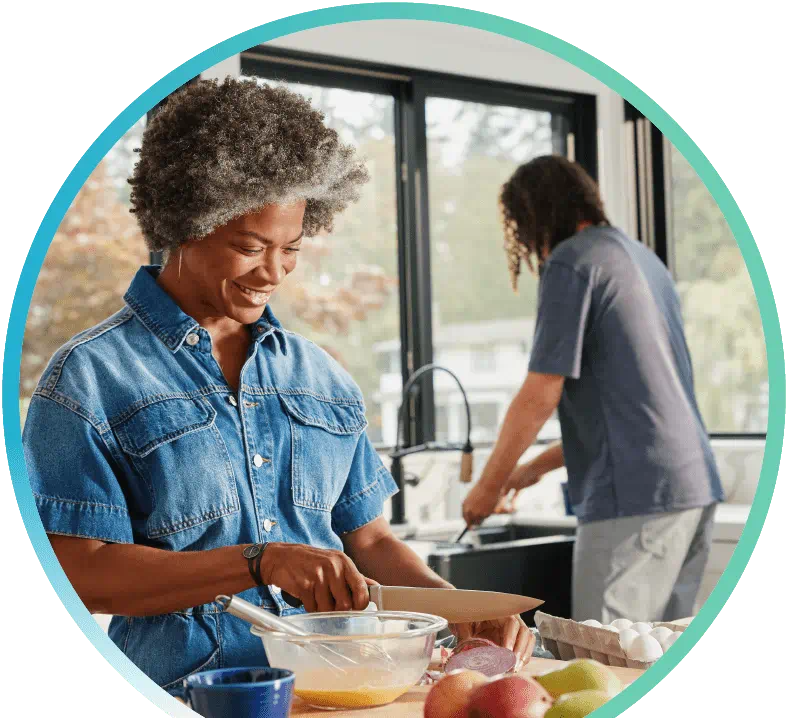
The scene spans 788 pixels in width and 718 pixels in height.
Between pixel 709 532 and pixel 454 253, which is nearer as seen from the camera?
pixel 709 532

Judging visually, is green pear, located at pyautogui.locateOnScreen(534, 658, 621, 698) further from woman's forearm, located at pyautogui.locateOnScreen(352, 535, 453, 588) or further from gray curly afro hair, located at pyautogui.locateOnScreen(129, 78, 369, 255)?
gray curly afro hair, located at pyautogui.locateOnScreen(129, 78, 369, 255)

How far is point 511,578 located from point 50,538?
0.82 m

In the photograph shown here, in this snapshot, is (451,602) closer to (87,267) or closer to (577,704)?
(577,704)

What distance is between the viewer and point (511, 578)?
4.62 ft

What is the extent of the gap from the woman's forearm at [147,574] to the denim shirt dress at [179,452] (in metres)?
0.01

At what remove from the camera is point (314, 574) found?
0.65m

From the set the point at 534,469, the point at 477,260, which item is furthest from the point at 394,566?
the point at 477,260

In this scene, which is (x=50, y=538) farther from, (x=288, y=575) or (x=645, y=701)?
(x=645, y=701)

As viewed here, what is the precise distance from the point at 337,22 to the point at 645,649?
1.57 ft

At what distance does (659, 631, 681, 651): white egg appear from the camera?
76 centimetres

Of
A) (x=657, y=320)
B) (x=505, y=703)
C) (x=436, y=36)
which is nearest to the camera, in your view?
(x=505, y=703)

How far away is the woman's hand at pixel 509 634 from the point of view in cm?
76

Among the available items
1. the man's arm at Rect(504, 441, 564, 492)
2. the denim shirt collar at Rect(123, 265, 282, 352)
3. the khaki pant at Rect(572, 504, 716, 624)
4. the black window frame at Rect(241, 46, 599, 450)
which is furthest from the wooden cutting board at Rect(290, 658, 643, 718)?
the black window frame at Rect(241, 46, 599, 450)

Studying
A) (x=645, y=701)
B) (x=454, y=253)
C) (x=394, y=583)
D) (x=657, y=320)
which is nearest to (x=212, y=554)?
(x=394, y=583)
